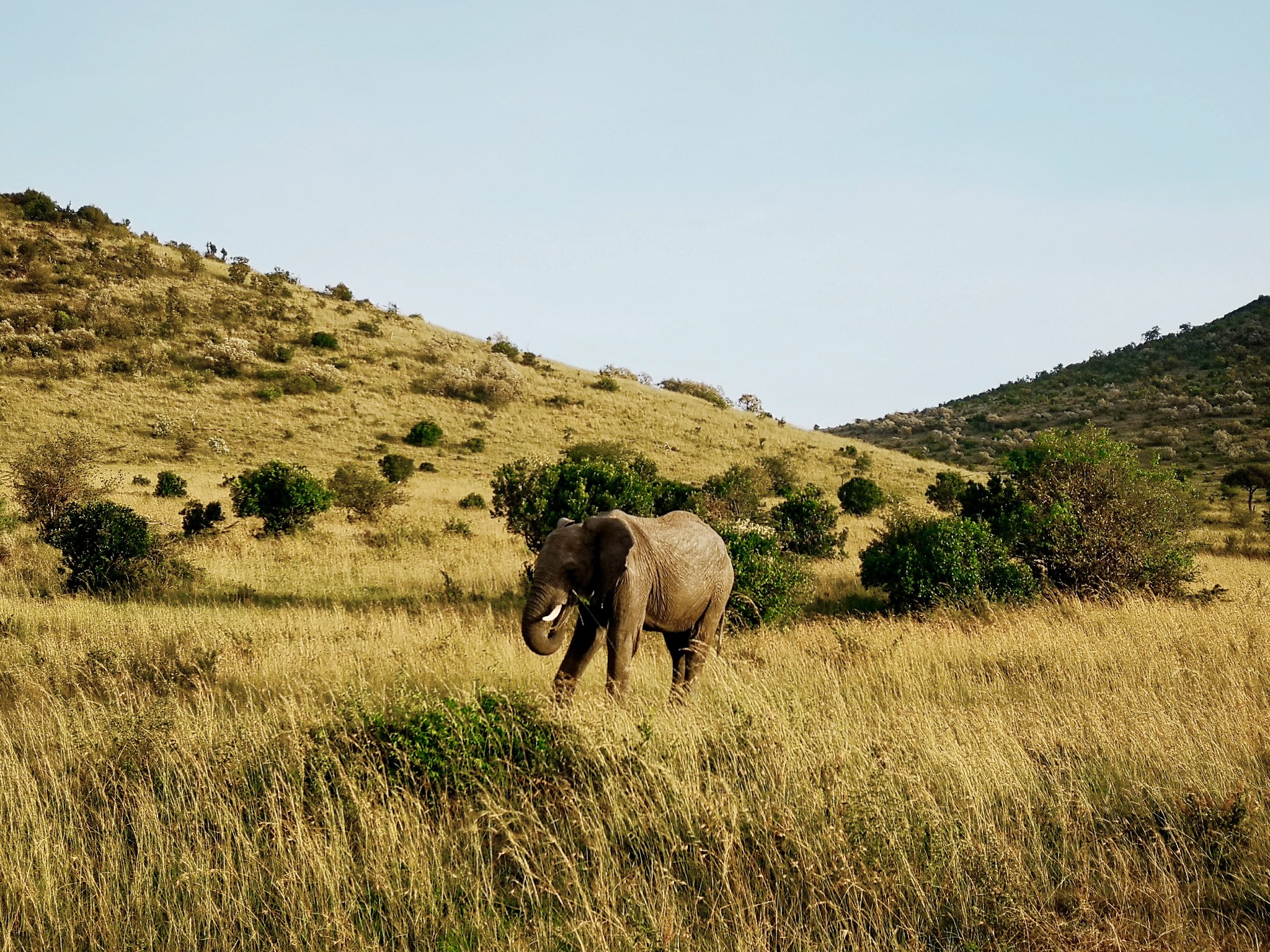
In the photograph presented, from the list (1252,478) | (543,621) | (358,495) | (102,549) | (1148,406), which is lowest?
(543,621)

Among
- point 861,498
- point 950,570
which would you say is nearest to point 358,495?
point 950,570

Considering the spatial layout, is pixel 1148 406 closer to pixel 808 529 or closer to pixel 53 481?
pixel 808 529

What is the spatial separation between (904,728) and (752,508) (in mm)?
17767

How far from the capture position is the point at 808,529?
68.2 feet

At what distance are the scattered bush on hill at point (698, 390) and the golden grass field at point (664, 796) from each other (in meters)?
62.0

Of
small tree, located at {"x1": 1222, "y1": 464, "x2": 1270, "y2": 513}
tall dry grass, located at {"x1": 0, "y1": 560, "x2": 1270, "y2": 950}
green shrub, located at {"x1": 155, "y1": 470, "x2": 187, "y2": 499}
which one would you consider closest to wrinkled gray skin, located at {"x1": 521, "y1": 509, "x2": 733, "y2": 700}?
tall dry grass, located at {"x1": 0, "y1": 560, "x2": 1270, "y2": 950}

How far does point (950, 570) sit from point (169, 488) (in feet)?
87.3

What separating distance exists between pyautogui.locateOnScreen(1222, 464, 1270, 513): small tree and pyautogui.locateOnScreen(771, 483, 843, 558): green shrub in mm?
24100

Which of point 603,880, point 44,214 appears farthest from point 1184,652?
point 44,214

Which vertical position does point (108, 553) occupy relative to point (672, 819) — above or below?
above

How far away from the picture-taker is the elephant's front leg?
6773 millimetres

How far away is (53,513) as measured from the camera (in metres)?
19.0

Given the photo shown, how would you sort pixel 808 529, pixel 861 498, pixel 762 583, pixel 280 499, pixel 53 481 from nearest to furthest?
pixel 762 583 → pixel 53 481 → pixel 808 529 → pixel 280 499 → pixel 861 498

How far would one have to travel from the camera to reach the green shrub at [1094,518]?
1366cm
